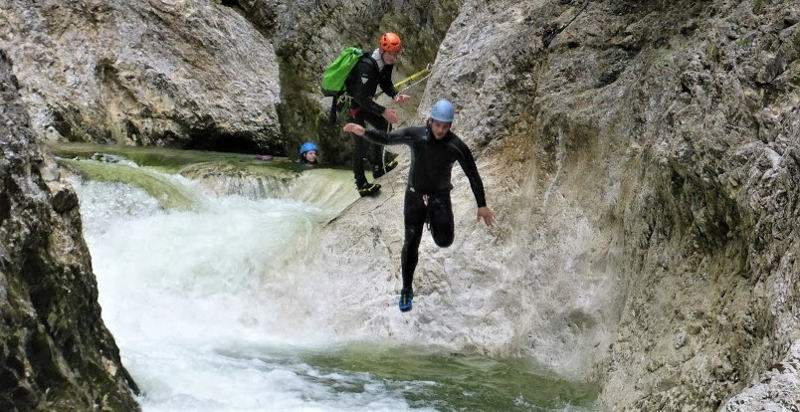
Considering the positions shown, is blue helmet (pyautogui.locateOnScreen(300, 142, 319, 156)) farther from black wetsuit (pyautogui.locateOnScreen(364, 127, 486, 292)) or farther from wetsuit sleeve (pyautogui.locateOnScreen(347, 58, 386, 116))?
black wetsuit (pyautogui.locateOnScreen(364, 127, 486, 292))

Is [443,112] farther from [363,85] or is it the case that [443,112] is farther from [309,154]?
[309,154]

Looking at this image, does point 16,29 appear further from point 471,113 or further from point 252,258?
point 471,113

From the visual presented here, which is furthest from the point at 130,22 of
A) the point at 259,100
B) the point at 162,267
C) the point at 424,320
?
the point at 424,320

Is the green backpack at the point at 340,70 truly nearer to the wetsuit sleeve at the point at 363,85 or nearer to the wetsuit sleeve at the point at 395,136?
the wetsuit sleeve at the point at 363,85

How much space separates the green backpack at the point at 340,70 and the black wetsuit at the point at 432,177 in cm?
266

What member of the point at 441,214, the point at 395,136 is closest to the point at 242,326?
the point at 441,214

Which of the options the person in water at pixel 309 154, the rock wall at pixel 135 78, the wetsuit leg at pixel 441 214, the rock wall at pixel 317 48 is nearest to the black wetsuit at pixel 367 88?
the wetsuit leg at pixel 441 214

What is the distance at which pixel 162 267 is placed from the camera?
11.1 meters

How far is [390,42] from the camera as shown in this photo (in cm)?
1027

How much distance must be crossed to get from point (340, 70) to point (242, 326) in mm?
3240

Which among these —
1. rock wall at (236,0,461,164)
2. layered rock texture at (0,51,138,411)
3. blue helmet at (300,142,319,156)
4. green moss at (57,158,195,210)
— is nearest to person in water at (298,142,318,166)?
blue helmet at (300,142,319,156)

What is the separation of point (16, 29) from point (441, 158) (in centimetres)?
1441

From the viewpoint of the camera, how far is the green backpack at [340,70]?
1059 centimetres

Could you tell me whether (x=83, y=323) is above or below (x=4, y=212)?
below
